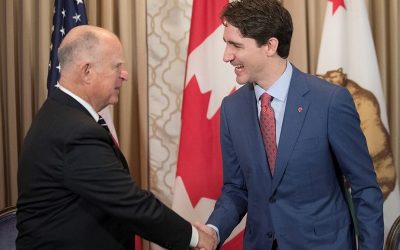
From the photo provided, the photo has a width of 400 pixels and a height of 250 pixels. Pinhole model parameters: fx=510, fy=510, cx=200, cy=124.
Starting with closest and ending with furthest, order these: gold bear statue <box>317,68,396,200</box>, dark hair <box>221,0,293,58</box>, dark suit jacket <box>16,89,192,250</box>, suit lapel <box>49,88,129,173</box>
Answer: dark suit jacket <box>16,89,192,250</box>
suit lapel <box>49,88,129,173</box>
dark hair <box>221,0,293,58</box>
gold bear statue <box>317,68,396,200</box>

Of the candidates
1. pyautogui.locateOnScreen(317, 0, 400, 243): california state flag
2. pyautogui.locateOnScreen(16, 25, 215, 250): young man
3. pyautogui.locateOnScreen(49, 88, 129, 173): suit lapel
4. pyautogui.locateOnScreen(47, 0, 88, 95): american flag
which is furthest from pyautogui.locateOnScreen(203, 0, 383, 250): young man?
pyautogui.locateOnScreen(47, 0, 88, 95): american flag

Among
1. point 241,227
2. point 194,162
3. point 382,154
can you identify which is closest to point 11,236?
point 194,162

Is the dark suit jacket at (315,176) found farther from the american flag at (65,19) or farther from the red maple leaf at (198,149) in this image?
the american flag at (65,19)

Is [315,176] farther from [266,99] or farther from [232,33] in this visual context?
[232,33]

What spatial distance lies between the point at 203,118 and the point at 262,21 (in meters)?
1.03

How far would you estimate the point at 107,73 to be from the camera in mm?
1729

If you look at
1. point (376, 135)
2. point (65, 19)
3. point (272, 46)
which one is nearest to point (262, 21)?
point (272, 46)

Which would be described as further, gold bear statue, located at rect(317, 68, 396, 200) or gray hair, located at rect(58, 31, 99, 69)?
gold bear statue, located at rect(317, 68, 396, 200)

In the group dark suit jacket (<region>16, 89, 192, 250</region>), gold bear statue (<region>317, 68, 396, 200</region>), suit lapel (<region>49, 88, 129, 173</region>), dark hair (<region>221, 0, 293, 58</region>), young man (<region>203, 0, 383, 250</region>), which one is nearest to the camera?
dark suit jacket (<region>16, 89, 192, 250</region>)

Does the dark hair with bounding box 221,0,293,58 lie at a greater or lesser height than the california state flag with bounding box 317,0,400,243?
greater

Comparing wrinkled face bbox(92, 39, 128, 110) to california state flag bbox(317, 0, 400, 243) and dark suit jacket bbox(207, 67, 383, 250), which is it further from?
california state flag bbox(317, 0, 400, 243)

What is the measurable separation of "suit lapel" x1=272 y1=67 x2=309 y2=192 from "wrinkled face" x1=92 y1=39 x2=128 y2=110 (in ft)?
2.00

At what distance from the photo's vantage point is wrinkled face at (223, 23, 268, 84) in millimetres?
1888

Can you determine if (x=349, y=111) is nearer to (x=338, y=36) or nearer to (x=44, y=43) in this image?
(x=338, y=36)
